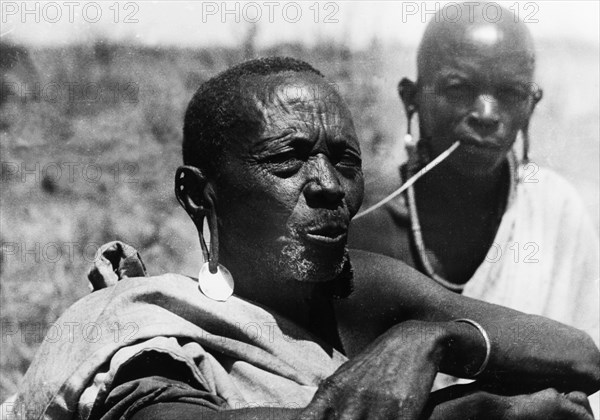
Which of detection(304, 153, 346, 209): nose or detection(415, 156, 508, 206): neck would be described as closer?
detection(304, 153, 346, 209): nose

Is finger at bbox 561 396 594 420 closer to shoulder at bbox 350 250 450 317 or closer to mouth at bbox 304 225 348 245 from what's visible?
shoulder at bbox 350 250 450 317

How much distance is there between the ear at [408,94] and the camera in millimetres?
5020

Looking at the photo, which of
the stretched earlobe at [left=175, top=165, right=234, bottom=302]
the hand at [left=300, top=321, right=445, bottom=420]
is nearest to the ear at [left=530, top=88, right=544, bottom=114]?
the stretched earlobe at [left=175, top=165, right=234, bottom=302]

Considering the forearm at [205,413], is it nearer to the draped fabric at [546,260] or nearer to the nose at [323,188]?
the nose at [323,188]

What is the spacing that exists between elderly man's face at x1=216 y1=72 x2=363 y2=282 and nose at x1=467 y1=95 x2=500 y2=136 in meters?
1.83

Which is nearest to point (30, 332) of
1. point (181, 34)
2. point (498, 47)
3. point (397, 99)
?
point (181, 34)

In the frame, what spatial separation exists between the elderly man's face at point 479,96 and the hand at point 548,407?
2026 mm

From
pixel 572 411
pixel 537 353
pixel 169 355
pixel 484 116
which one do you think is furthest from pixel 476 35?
pixel 169 355

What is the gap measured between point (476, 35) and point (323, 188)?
6.93 ft

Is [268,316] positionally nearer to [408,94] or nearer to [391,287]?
[391,287]

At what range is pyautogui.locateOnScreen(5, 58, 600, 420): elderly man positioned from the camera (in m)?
2.63

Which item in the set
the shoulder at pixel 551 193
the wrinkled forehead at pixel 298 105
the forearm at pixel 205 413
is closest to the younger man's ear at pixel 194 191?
the wrinkled forehead at pixel 298 105

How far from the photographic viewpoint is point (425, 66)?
16.0ft

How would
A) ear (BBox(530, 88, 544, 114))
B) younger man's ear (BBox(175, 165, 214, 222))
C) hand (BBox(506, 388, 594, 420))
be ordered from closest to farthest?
hand (BBox(506, 388, 594, 420))
younger man's ear (BBox(175, 165, 214, 222))
ear (BBox(530, 88, 544, 114))
